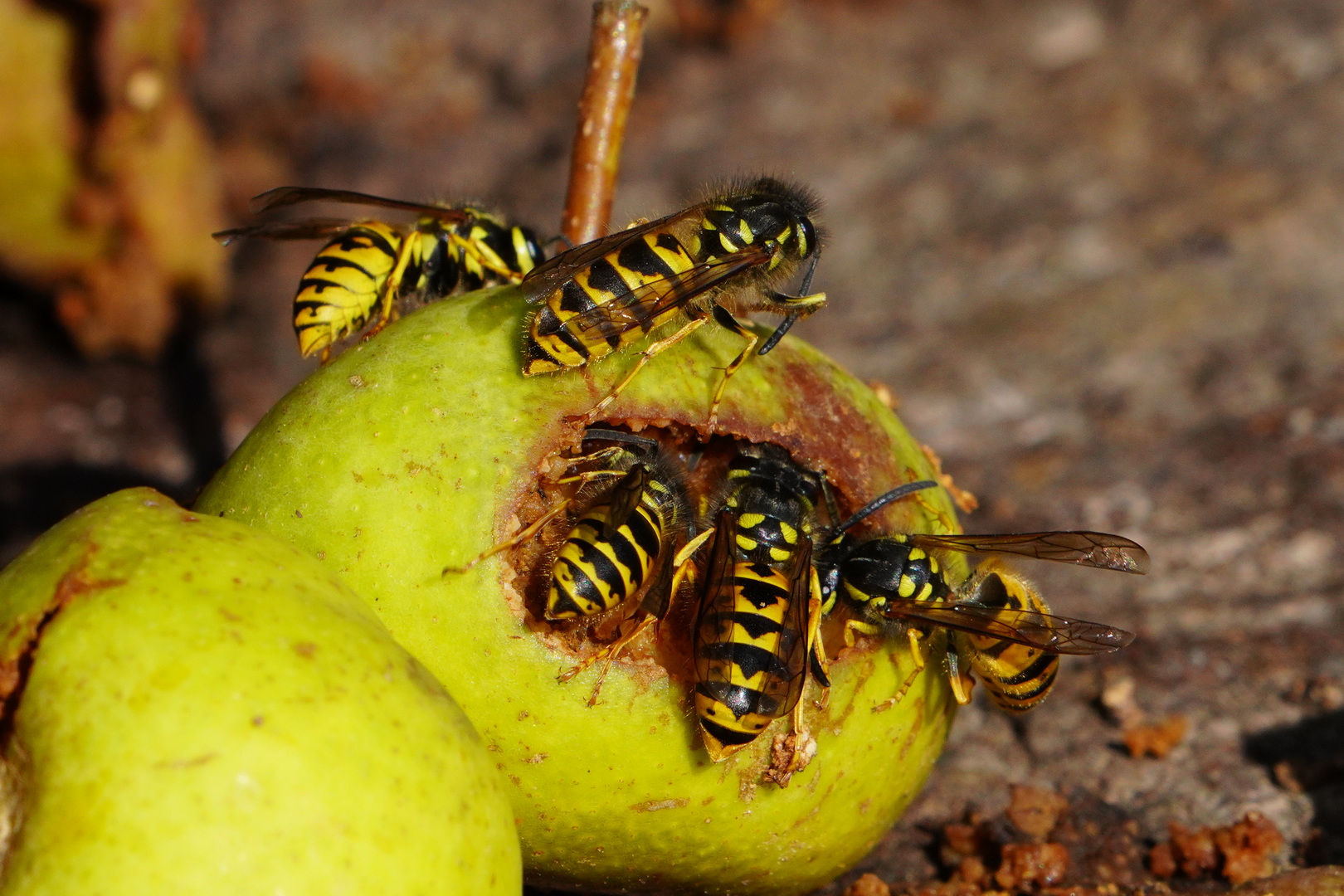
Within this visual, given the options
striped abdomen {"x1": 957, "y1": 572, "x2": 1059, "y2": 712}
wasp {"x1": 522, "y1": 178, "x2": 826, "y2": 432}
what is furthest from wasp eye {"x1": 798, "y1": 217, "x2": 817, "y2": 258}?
striped abdomen {"x1": 957, "y1": 572, "x2": 1059, "y2": 712}

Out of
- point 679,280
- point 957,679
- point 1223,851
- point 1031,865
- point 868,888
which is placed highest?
point 679,280

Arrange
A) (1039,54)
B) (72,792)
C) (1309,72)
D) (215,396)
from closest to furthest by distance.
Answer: (72,792), (215,396), (1309,72), (1039,54)

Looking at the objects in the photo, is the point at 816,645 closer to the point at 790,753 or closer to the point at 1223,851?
the point at 790,753

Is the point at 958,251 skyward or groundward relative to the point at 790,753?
skyward

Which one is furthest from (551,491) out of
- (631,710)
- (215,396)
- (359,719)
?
(215,396)

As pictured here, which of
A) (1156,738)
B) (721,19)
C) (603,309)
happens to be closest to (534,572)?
(603,309)

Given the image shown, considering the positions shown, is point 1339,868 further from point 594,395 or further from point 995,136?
point 995,136

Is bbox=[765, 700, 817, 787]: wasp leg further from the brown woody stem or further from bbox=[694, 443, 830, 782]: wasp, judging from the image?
the brown woody stem
